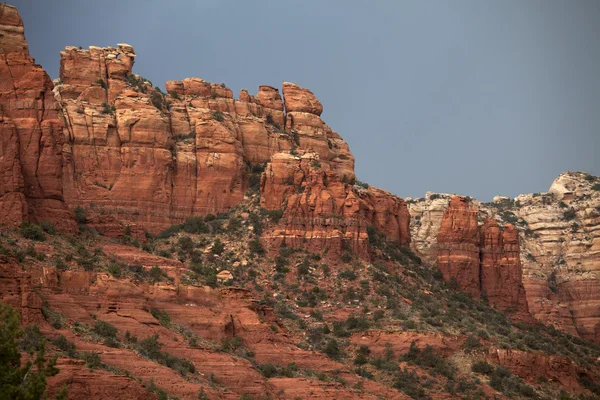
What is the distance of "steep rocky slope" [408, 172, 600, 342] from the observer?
154 m

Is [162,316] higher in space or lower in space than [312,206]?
lower

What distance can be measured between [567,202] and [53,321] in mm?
104112

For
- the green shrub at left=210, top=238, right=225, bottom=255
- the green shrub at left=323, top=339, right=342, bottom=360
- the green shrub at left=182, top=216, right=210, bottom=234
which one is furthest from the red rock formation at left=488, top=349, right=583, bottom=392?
the green shrub at left=182, top=216, right=210, bottom=234

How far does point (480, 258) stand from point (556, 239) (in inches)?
1321

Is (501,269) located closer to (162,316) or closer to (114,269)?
(162,316)

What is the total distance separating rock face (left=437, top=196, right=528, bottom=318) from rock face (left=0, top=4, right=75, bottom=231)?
150 feet

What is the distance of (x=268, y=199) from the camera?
11431 cm

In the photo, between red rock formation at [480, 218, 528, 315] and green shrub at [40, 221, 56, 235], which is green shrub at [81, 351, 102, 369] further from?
red rock formation at [480, 218, 528, 315]

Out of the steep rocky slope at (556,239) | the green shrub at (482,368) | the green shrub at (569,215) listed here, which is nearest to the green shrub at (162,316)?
the green shrub at (482,368)

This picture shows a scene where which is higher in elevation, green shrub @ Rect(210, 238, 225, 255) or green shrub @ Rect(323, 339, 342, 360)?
green shrub @ Rect(210, 238, 225, 255)

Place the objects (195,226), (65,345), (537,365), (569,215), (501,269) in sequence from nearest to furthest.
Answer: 1. (65,345)
2. (537,365)
3. (195,226)
4. (501,269)
5. (569,215)

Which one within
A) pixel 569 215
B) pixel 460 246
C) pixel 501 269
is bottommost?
pixel 501 269

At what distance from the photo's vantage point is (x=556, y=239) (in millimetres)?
164750

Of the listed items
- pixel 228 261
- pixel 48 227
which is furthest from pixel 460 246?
pixel 48 227
